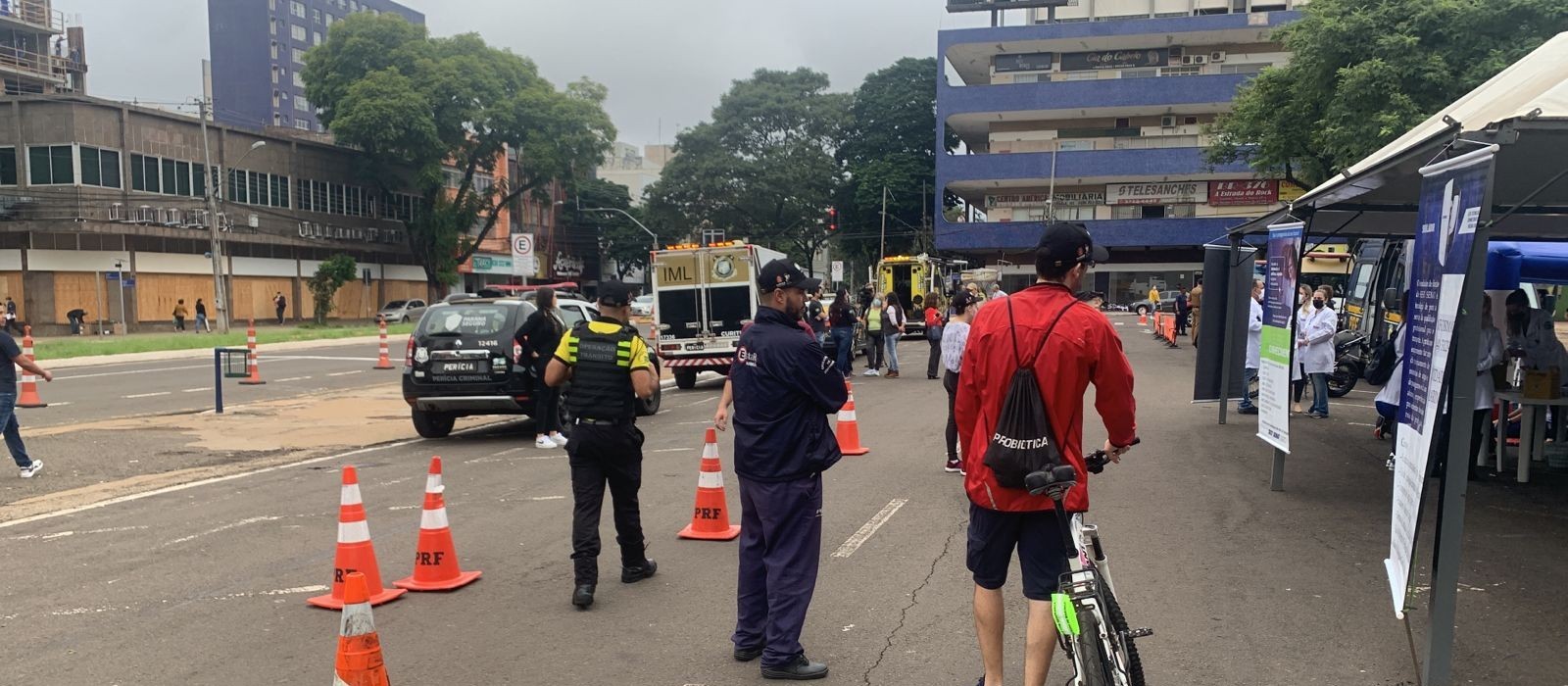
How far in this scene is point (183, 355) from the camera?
29.7 meters

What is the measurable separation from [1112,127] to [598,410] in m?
61.1

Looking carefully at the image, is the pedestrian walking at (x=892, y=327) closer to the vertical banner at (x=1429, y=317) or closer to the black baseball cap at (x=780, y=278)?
the vertical banner at (x=1429, y=317)

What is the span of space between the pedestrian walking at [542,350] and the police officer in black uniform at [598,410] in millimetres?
A: 5758

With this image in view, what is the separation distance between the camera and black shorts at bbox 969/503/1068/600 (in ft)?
12.8

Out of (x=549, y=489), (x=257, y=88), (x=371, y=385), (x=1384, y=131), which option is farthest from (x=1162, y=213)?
(x=257, y=88)

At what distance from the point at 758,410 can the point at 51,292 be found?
155ft

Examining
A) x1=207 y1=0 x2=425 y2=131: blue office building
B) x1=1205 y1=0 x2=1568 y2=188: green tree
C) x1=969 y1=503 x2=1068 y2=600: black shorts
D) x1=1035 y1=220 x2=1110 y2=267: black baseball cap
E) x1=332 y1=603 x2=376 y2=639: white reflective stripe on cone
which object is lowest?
x1=332 y1=603 x2=376 y2=639: white reflective stripe on cone

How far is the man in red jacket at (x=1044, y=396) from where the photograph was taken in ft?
12.5

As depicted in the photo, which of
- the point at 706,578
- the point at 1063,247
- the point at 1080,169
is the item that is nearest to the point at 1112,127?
the point at 1080,169

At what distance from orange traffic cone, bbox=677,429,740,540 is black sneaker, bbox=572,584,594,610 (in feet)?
5.50

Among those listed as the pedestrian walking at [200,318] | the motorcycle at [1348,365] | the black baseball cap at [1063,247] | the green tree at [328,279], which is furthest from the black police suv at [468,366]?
the green tree at [328,279]


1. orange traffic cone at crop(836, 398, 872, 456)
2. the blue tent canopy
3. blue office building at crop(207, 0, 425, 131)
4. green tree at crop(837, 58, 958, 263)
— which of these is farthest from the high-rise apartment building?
the blue tent canopy

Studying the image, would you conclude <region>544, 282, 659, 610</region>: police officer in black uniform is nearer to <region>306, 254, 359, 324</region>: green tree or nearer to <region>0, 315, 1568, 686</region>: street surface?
<region>0, 315, 1568, 686</region>: street surface

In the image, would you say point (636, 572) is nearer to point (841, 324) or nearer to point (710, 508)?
point (710, 508)
